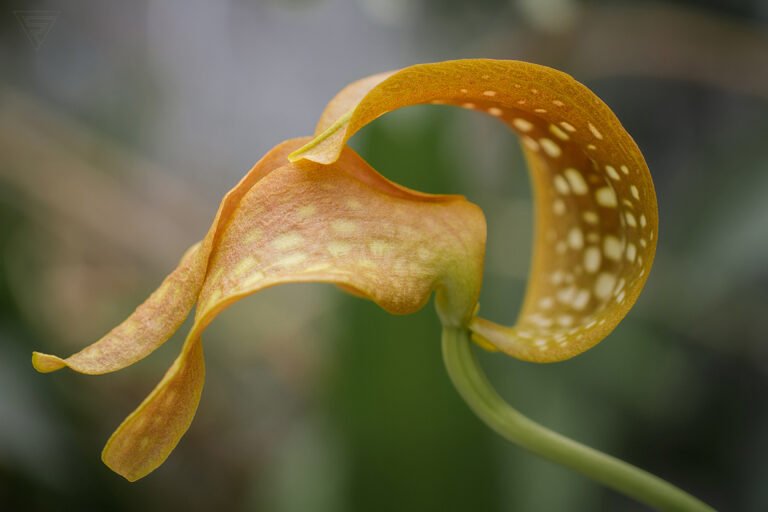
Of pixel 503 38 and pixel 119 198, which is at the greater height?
pixel 503 38

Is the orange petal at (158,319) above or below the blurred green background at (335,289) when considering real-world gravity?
above

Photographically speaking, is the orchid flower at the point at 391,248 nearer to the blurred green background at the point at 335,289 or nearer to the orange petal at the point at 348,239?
the orange petal at the point at 348,239

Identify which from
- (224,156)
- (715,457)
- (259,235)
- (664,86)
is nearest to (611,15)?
(664,86)

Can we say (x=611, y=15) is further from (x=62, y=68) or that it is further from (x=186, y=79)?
(x=62, y=68)

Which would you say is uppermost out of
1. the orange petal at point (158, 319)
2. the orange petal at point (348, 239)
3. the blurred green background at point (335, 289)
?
the orange petal at point (348, 239)

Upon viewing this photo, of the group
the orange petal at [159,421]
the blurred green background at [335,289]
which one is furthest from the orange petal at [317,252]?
the blurred green background at [335,289]

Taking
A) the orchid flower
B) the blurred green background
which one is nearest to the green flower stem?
the orchid flower

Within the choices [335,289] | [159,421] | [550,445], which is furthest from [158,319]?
[335,289]
